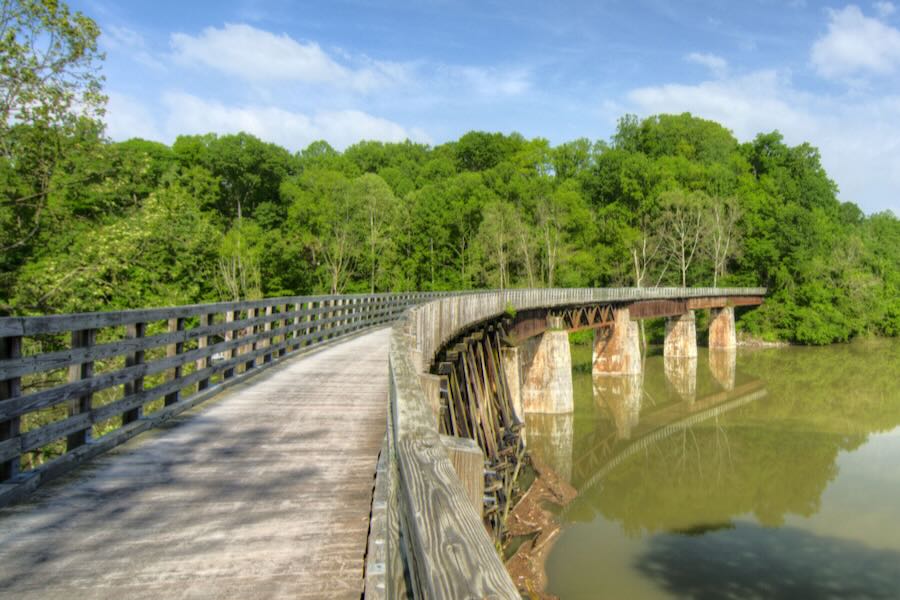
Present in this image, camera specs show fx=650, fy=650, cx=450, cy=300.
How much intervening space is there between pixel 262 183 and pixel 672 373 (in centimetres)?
4961

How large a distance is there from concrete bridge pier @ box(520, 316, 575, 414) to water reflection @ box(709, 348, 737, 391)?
13.7 m

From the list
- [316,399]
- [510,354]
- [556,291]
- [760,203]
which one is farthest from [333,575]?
[760,203]

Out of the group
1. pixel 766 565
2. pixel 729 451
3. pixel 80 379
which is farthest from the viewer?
pixel 729 451


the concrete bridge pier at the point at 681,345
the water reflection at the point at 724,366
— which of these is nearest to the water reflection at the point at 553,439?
the water reflection at the point at 724,366

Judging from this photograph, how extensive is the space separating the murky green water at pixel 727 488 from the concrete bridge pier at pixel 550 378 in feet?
2.98

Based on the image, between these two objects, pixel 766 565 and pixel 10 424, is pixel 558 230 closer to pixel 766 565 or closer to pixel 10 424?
pixel 766 565

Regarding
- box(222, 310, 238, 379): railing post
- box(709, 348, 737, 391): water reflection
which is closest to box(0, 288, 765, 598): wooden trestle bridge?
box(222, 310, 238, 379): railing post

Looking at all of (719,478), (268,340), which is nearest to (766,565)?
(719,478)

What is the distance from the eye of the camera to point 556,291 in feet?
107

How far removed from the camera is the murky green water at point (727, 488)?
1436 cm

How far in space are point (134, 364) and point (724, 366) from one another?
47.4 meters

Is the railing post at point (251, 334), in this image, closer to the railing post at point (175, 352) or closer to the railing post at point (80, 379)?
the railing post at point (175, 352)

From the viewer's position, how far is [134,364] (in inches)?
280

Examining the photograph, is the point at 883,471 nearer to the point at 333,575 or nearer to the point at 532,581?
the point at 532,581
